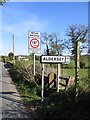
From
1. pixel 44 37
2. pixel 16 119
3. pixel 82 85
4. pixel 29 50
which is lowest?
pixel 16 119

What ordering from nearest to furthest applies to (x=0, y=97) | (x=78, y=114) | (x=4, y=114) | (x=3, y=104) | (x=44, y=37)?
(x=78, y=114) → (x=4, y=114) → (x=3, y=104) → (x=0, y=97) → (x=44, y=37)

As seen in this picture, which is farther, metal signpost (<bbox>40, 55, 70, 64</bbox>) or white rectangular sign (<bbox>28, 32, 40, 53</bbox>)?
white rectangular sign (<bbox>28, 32, 40, 53</bbox>)

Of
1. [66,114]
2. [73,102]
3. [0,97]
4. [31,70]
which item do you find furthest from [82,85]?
[31,70]

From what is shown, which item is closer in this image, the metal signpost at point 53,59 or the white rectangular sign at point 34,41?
the metal signpost at point 53,59

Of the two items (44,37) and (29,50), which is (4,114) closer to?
(29,50)

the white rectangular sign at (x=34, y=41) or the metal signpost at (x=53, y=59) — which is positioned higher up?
the white rectangular sign at (x=34, y=41)

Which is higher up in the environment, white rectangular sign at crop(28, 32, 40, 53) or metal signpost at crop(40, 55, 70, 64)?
white rectangular sign at crop(28, 32, 40, 53)

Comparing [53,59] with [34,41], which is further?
[34,41]

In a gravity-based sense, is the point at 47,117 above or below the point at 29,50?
below

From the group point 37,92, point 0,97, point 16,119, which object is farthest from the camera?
point 37,92

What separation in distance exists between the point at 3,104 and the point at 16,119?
238cm

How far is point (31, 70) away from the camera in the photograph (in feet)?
58.8

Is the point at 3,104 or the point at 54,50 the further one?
the point at 54,50

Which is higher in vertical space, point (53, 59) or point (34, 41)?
point (34, 41)
